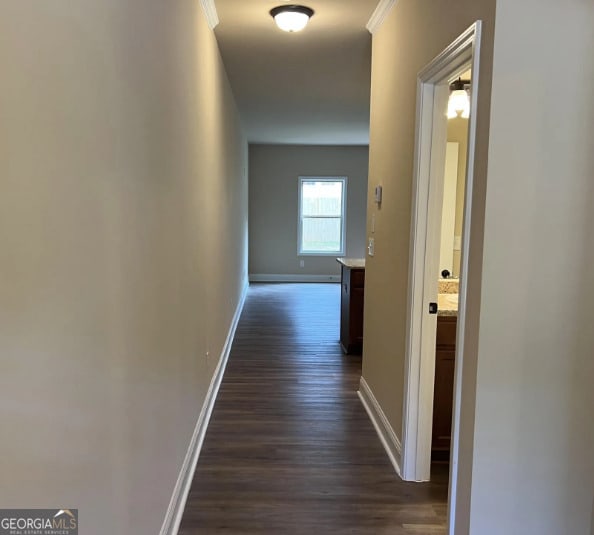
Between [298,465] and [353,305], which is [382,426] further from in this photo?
[353,305]

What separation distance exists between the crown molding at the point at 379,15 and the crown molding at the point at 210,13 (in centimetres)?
100

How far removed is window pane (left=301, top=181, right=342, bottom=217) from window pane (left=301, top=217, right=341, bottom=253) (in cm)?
16

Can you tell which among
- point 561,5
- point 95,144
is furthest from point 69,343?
point 561,5

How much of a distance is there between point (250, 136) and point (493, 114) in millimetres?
7031

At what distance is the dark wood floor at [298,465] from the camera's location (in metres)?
2.17

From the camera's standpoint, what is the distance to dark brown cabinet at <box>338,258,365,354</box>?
15.1ft

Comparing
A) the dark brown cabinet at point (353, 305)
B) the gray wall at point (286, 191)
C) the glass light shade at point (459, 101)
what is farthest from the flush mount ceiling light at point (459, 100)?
the gray wall at point (286, 191)

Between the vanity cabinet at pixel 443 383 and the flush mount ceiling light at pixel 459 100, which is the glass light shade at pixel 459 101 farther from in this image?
the vanity cabinet at pixel 443 383

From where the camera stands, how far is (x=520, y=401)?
1.64 metres

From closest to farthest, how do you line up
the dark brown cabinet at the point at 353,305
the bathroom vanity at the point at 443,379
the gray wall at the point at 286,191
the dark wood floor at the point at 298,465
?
the dark wood floor at the point at 298,465 → the bathroom vanity at the point at 443,379 → the dark brown cabinet at the point at 353,305 → the gray wall at the point at 286,191

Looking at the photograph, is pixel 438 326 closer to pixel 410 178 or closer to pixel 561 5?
pixel 410 178

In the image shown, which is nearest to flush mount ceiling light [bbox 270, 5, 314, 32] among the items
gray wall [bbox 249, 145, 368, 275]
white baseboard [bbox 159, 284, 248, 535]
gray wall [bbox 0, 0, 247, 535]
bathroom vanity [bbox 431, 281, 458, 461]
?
gray wall [bbox 0, 0, 247, 535]

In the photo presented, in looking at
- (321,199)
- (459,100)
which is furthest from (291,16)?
(321,199)

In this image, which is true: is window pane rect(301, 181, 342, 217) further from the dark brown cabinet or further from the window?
the dark brown cabinet
